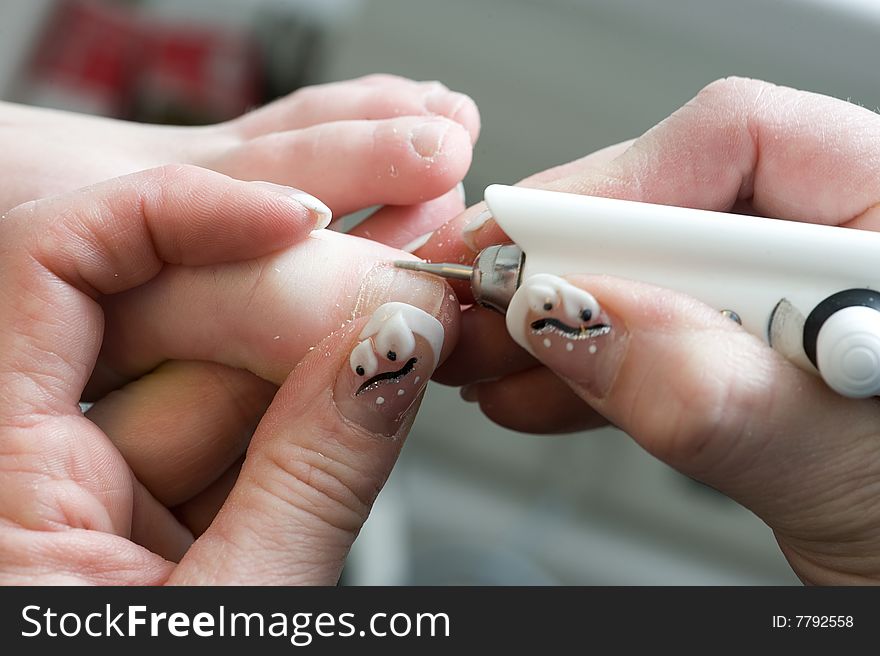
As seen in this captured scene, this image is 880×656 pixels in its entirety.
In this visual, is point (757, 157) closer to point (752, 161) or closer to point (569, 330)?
point (752, 161)

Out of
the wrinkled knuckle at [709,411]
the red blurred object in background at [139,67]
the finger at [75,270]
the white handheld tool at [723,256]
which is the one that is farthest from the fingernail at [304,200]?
the red blurred object in background at [139,67]

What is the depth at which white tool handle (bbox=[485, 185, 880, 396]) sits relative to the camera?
14.2 inches

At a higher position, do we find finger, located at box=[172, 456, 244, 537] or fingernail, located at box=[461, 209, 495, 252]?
fingernail, located at box=[461, 209, 495, 252]

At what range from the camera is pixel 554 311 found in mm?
371

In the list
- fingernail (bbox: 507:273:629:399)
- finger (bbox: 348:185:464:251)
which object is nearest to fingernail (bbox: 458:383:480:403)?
finger (bbox: 348:185:464:251)

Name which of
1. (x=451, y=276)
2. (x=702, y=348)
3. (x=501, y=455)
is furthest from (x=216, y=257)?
(x=501, y=455)

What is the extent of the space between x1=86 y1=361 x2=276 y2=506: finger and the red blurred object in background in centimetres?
49

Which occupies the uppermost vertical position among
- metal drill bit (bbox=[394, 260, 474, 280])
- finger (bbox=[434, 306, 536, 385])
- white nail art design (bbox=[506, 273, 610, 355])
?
metal drill bit (bbox=[394, 260, 474, 280])

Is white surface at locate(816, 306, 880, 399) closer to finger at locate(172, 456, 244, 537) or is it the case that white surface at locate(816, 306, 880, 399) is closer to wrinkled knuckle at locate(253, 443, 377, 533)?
wrinkled knuckle at locate(253, 443, 377, 533)

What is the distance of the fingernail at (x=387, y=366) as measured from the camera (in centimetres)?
40

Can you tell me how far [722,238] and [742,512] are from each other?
62 centimetres

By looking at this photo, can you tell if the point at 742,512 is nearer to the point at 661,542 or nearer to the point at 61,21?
the point at 661,542

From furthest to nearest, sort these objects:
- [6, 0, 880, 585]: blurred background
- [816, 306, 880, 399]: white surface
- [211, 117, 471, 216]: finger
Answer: [6, 0, 880, 585]: blurred background, [211, 117, 471, 216]: finger, [816, 306, 880, 399]: white surface

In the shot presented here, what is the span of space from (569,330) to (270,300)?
17 centimetres
